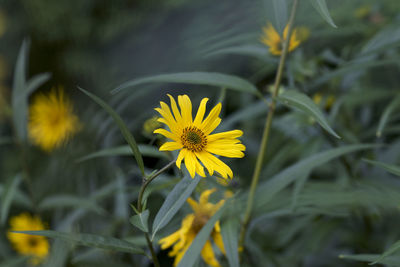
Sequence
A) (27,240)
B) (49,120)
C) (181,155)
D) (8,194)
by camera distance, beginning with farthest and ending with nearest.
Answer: (49,120)
(27,240)
(8,194)
(181,155)

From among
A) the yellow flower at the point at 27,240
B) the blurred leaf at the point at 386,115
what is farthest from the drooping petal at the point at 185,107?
the yellow flower at the point at 27,240

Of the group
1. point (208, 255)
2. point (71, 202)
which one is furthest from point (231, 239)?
point (71, 202)

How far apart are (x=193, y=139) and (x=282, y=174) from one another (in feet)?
0.76

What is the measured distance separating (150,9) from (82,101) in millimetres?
983

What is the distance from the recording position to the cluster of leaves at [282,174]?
64 cm

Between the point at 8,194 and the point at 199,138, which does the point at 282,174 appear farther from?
the point at 8,194

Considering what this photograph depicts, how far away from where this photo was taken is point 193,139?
500 mm

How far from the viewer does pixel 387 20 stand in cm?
117

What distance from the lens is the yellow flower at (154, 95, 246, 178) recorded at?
1.58 feet

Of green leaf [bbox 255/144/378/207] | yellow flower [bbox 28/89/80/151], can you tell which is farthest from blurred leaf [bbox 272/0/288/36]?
yellow flower [bbox 28/89/80/151]

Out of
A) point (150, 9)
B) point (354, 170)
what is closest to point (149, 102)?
point (354, 170)

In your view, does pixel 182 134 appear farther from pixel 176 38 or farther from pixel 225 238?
pixel 176 38

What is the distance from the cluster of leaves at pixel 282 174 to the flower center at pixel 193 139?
41mm

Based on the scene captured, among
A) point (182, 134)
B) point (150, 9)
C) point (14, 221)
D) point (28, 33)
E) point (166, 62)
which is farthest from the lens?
point (28, 33)
